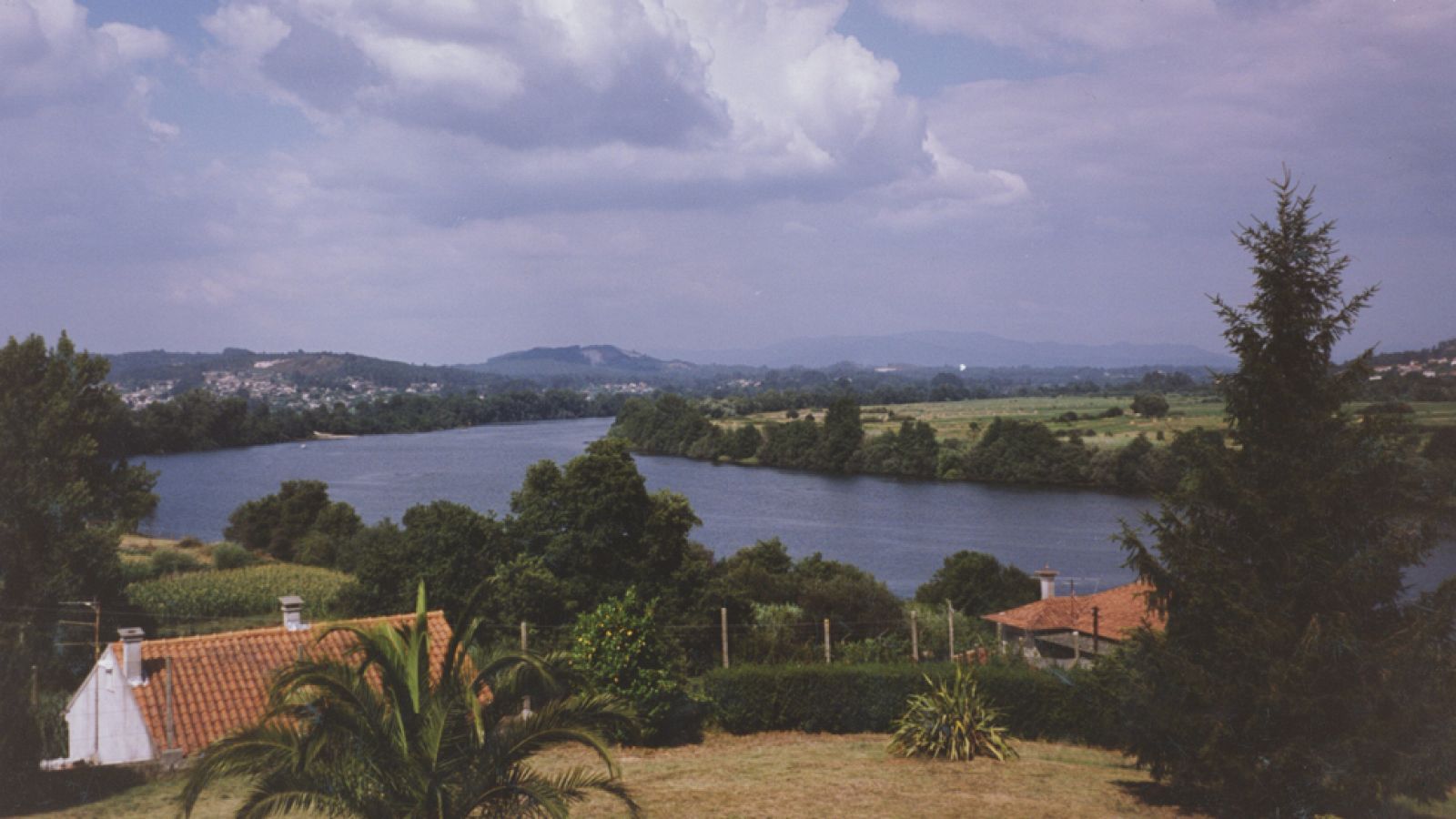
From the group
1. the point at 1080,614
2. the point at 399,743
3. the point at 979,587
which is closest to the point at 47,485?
the point at 399,743

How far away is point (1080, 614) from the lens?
A: 23.1 m

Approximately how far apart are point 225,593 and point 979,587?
2723 cm

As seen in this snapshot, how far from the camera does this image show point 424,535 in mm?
31578

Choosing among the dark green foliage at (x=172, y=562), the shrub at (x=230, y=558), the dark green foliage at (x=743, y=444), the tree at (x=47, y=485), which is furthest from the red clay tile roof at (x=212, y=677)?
the dark green foliage at (x=743, y=444)

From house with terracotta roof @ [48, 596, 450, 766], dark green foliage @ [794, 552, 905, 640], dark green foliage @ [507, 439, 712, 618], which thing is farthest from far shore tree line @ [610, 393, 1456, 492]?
house with terracotta roof @ [48, 596, 450, 766]

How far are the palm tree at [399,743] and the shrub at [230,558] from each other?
44438 mm

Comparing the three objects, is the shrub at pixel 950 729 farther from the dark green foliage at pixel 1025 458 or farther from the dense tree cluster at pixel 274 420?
the dense tree cluster at pixel 274 420

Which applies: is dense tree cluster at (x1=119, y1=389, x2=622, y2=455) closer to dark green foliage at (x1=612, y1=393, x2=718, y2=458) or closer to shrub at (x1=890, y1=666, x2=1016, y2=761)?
dark green foliage at (x1=612, y1=393, x2=718, y2=458)

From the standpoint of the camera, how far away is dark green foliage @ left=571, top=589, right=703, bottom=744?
48.8 ft

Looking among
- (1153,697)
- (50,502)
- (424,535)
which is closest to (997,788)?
(1153,697)

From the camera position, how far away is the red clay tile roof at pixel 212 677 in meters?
14.5

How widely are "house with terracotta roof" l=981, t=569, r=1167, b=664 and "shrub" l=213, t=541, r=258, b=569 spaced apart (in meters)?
37.7

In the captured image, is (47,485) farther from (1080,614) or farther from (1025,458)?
(1025,458)

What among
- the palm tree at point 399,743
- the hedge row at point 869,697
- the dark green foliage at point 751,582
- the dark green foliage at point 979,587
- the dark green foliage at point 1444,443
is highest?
the dark green foliage at point 1444,443
